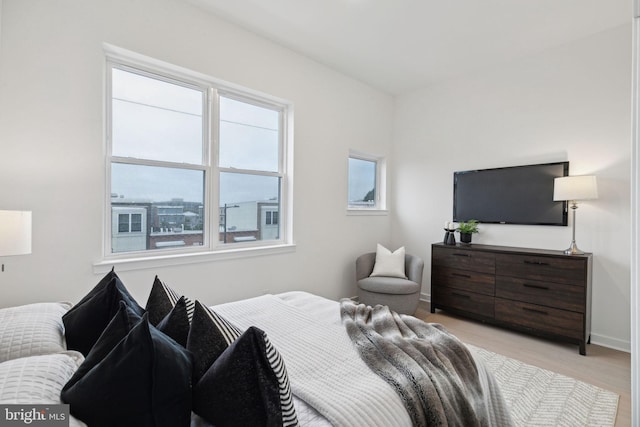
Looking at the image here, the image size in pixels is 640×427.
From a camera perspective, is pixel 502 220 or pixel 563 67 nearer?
pixel 563 67

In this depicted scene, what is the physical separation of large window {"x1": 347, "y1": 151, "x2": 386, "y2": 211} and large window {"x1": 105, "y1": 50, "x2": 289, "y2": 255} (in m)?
1.16

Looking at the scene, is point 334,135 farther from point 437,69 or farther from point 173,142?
point 173,142

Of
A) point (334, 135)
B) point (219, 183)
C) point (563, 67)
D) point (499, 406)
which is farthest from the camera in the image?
point (334, 135)

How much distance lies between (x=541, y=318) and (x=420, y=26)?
3030 mm

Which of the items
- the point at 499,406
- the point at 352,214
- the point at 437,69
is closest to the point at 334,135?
the point at 352,214

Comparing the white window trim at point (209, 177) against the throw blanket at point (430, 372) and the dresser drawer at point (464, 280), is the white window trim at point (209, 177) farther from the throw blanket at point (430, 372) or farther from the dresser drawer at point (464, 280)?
the dresser drawer at point (464, 280)

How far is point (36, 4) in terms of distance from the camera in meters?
2.00

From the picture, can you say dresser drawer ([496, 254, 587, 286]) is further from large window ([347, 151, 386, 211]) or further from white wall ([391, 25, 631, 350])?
large window ([347, 151, 386, 211])

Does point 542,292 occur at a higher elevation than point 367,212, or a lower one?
lower

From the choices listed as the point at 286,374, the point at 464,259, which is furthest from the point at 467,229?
the point at 286,374

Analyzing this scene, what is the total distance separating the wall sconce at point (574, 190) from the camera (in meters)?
2.85

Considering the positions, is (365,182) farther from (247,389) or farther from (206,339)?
(247,389)

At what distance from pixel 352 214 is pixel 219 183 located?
1834 mm

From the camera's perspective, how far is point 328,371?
1274 mm
